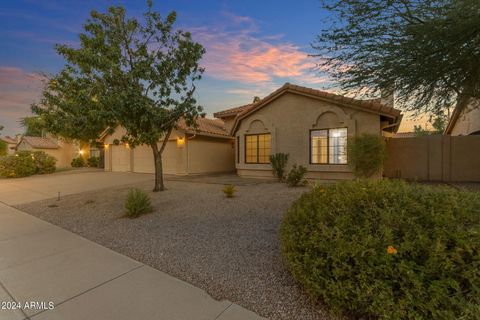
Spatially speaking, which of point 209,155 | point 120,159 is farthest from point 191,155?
point 120,159

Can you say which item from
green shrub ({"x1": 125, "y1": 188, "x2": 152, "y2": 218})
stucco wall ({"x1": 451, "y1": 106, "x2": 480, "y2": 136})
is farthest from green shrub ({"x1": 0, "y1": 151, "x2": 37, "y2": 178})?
stucco wall ({"x1": 451, "y1": 106, "x2": 480, "y2": 136})

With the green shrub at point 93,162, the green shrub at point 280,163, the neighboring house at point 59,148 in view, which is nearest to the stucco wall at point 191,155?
the green shrub at point 280,163

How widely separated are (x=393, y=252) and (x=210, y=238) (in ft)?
11.2

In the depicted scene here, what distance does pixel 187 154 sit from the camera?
51.8 feet

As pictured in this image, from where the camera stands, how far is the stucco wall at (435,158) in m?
10.9

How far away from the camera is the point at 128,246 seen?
445 centimetres

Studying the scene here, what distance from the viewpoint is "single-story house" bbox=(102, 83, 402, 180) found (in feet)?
33.8

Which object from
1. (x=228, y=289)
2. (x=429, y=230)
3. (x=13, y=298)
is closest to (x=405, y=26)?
(x=429, y=230)

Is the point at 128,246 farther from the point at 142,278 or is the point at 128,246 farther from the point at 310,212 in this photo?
the point at 310,212

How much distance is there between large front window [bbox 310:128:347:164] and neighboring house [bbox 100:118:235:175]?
7424 mm

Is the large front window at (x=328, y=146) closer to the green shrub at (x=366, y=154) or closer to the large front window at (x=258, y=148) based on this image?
the green shrub at (x=366, y=154)

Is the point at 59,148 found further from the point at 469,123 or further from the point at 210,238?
the point at 469,123

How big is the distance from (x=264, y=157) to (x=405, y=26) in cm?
912

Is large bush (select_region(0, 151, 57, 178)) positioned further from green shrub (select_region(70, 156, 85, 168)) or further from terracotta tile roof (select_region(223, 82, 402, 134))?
terracotta tile roof (select_region(223, 82, 402, 134))
